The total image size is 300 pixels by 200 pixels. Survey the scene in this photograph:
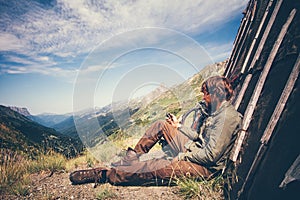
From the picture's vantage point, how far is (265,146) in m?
2.24

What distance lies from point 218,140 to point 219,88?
1041mm

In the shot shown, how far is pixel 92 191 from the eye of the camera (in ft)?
11.8

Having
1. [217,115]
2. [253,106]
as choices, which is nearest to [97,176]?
[217,115]

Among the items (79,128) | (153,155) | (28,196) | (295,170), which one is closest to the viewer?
(295,170)

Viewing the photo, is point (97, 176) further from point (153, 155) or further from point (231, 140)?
point (231, 140)

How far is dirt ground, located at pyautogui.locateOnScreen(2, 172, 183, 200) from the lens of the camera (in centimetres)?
326

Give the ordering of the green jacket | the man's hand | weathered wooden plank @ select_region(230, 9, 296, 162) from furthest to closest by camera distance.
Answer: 1. the man's hand
2. the green jacket
3. weathered wooden plank @ select_region(230, 9, 296, 162)

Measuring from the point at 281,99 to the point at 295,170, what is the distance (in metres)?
0.82

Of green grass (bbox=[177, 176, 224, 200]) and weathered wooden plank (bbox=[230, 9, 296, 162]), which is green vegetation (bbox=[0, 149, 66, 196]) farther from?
weathered wooden plank (bbox=[230, 9, 296, 162])

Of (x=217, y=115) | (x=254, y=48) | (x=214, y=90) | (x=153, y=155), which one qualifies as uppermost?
(x=254, y=48)

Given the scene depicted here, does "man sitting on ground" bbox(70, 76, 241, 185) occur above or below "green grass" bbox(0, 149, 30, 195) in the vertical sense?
above

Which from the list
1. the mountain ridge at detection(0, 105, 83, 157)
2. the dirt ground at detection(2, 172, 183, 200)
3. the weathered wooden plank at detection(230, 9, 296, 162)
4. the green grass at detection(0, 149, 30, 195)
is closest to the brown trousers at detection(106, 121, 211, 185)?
the dirt ground at detection(2, 172, 183, 200)

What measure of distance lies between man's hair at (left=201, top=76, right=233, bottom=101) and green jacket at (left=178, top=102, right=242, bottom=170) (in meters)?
0.22

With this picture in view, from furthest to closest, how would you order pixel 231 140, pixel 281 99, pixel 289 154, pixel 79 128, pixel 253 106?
pixel 79 128 < pixel 231 140 < pixel 253 106 < pixel 281 99 < pixel 289 154
